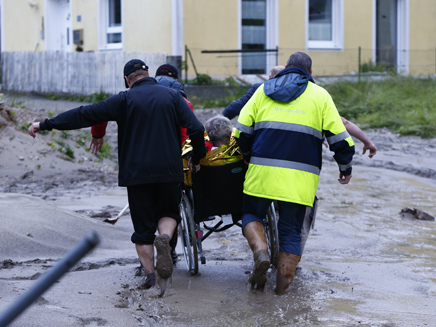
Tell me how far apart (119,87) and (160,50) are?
60.4 inches

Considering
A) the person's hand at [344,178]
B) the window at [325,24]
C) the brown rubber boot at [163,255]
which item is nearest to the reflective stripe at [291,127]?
the person's hand at [344,178]

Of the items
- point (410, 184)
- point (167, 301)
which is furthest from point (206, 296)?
point (410, 184)

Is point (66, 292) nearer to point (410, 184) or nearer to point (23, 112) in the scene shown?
point (410, 184)

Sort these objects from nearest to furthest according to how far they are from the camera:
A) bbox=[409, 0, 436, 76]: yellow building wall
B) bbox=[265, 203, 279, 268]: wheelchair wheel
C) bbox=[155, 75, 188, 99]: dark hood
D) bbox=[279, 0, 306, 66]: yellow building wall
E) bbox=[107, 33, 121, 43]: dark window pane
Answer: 1. bbox=[265, 203, 279, 268]: wheelchair wheel
2. bbox=[155, 75, 188, 99]: dark hood
3. bbox=[107, 33, 121, 43]: dark window pane
4. bbox=[279, 0, 306, 66]: yellow building wall
5. bbox=[409, 0, 436, 76]: yellow building wall

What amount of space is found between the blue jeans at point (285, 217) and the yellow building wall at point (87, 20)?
53.5 feet

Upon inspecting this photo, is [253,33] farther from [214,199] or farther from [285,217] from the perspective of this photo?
[285,217]

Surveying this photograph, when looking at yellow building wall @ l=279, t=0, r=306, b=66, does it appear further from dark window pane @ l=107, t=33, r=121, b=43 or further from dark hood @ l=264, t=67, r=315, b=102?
dark hood @ l=264, t=67, r=315, b=102

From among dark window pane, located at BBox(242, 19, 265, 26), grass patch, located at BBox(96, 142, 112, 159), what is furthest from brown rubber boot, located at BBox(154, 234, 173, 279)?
dark window pane, located at BBox(242, 19, 265, 26)

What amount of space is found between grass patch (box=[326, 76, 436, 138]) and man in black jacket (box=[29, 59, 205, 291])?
35.1ft

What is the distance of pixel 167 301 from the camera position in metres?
4.93

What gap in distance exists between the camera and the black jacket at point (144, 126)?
17.1ft

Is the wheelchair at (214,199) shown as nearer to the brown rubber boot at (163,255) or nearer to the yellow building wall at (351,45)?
the brown rubber boot at (163,255)

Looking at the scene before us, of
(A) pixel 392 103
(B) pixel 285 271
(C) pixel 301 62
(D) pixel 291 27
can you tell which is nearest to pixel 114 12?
(D) pixel 291 27

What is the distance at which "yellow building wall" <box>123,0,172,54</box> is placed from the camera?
19.5 metres
